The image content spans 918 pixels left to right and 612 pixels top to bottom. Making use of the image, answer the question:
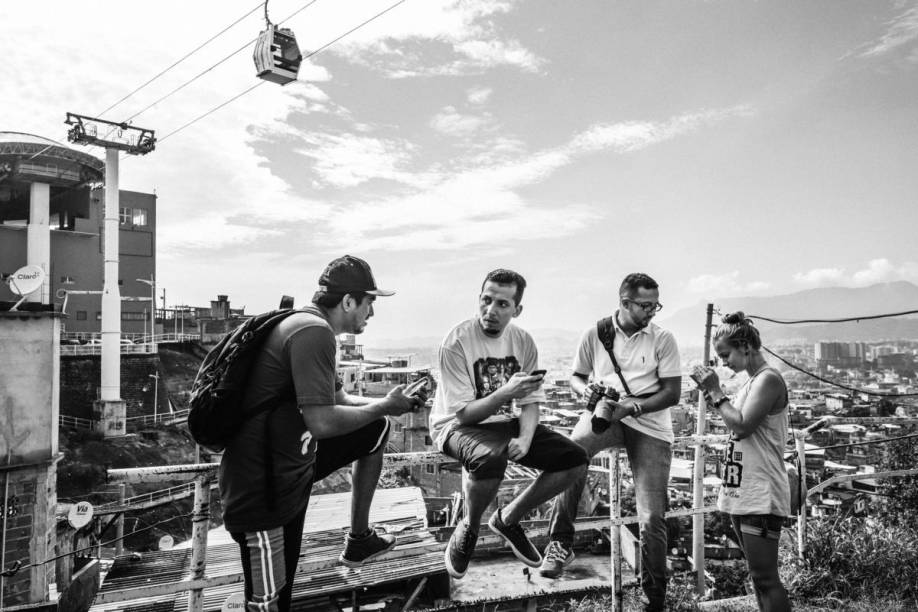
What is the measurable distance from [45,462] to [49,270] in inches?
1330

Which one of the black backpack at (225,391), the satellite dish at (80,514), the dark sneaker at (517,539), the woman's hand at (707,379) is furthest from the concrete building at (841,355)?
the black backpack at (225,391)

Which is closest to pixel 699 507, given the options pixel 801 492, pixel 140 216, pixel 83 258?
pixel 801 492

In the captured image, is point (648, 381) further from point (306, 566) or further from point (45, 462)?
point (45, 462)

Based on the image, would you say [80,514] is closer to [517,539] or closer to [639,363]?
[517,539]

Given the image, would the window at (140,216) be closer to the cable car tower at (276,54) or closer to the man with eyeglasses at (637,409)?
the cable car tower at (276,54)

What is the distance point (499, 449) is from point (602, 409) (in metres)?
0.95

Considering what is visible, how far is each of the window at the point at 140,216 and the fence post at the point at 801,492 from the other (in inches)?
1955

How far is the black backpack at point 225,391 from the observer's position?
2.40 meters

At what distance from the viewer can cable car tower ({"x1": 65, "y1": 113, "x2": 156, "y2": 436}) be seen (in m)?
29.9

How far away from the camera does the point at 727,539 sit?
18.3 meters

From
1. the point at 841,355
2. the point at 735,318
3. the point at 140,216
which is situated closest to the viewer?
the point at 735,318

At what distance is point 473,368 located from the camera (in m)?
3.72

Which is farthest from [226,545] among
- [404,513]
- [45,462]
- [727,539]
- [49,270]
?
[49,270]

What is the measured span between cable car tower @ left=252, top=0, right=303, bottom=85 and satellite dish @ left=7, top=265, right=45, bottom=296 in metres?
6.87
